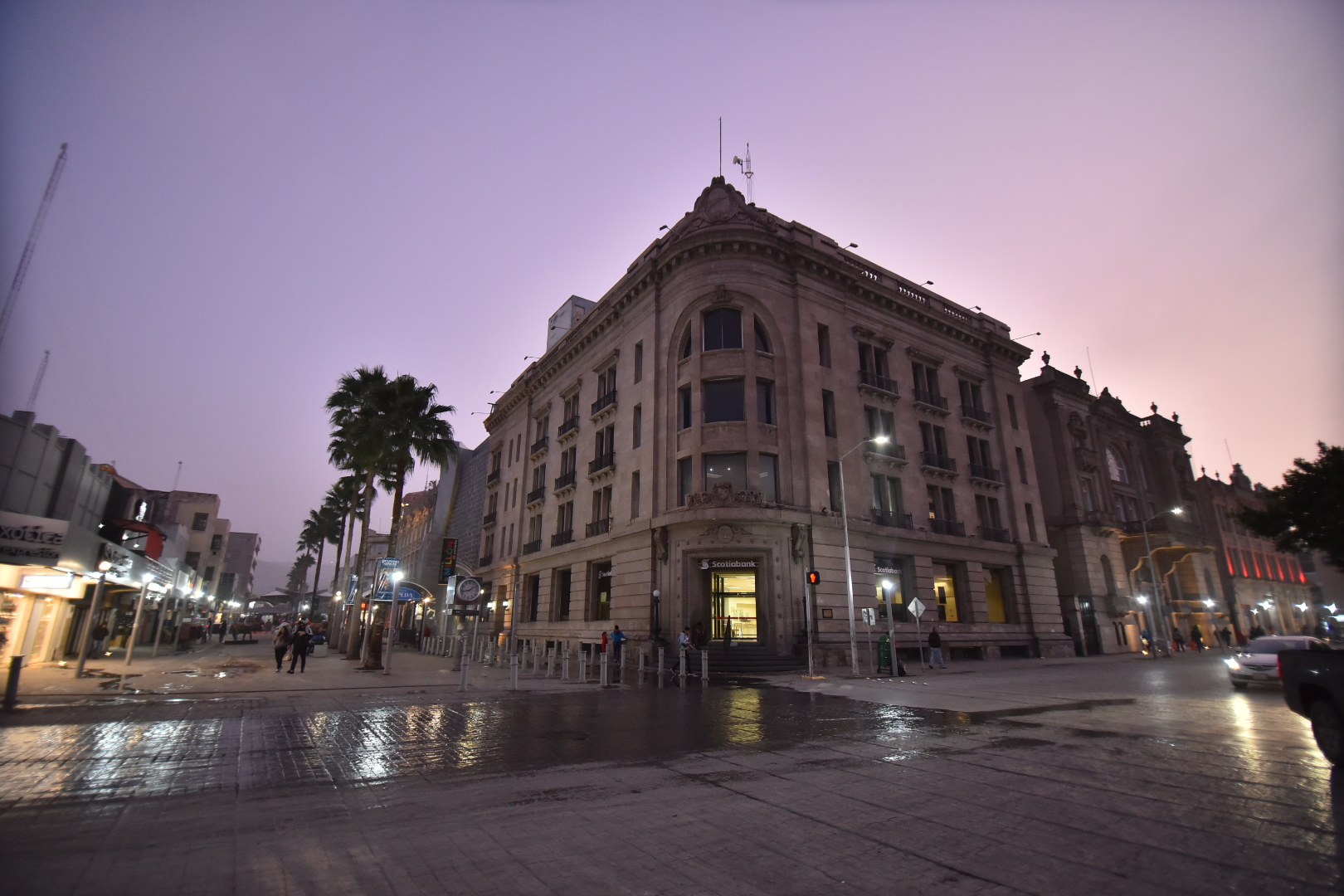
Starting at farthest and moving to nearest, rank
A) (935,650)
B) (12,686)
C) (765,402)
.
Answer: (765,402), (935,650), (12,686)

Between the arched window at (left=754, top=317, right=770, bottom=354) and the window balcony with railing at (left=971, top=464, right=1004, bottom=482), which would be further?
the window balcony with railing at (left=971, top=464, right=1004, bottom=482)

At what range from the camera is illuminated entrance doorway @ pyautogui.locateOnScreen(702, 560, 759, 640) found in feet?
92.9

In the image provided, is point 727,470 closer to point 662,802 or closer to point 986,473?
point 986,473

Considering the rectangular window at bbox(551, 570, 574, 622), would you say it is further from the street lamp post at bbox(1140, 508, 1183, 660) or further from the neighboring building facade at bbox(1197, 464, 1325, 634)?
the neighboring building facade at bbox(1197, 464, 1325, 634)

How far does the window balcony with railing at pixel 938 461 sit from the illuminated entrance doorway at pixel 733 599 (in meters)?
13.3

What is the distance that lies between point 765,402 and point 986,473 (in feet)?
56.5

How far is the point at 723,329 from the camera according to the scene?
31219 mm

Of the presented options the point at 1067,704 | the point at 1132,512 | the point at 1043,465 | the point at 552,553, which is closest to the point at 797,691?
the point at 1067,704

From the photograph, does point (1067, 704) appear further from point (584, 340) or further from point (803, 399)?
point (584, 340)

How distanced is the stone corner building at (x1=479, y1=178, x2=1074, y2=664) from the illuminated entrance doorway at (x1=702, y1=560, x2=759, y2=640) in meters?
0.09

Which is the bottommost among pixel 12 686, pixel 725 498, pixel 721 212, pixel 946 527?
pixel 12 686

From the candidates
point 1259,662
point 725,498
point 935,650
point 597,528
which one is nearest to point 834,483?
point 725,498

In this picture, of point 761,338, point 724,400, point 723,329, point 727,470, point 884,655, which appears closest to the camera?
point 884,655

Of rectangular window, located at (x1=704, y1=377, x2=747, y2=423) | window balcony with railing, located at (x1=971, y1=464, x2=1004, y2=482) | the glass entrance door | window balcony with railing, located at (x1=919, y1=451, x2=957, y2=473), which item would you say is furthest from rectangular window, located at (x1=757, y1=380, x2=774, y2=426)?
window balcony with railing, located at (x1=971, y1=464, x2=1004, y2=482)
